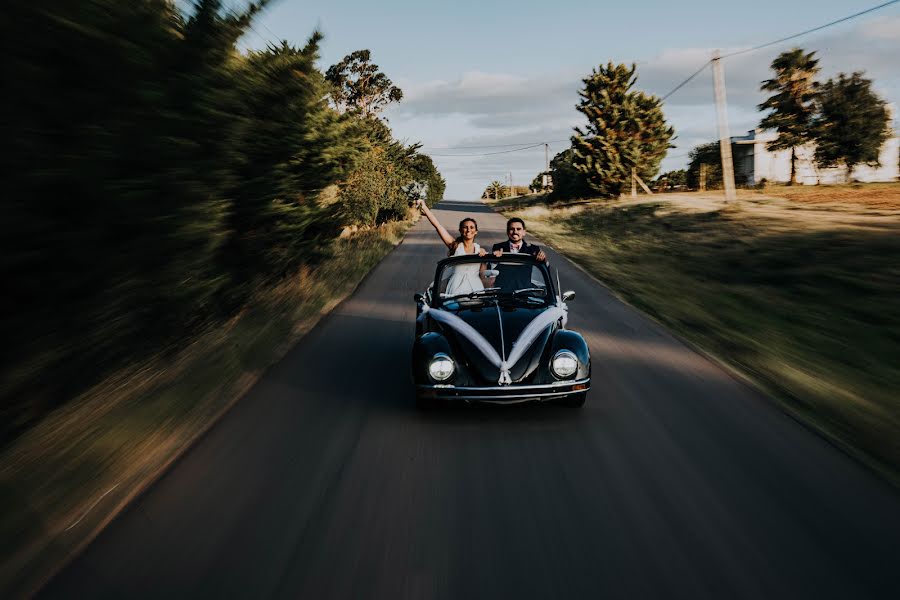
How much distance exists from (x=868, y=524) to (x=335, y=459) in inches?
137

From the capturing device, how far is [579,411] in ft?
21.1

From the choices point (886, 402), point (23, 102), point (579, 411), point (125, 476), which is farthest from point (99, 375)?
point (886, 402)

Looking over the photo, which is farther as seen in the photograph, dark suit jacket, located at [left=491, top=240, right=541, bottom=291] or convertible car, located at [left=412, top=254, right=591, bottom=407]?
dark suit jacket, located at [left=491, top=240, right=541, bottom=291]

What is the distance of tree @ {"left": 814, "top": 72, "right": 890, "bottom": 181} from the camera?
41969 millimetres

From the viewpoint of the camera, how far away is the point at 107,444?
514cm

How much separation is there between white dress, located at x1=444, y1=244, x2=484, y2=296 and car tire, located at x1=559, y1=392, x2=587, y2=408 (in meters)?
1.83

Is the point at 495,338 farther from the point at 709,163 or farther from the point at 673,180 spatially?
the point at 673,180

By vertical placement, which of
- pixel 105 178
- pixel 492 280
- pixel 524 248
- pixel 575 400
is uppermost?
pixel 105 178

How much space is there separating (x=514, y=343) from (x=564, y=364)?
1.59ft

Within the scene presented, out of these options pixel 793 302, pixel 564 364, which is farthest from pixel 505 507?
pixel 793 302

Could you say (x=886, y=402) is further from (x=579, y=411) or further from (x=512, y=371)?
(x=512, y=371)

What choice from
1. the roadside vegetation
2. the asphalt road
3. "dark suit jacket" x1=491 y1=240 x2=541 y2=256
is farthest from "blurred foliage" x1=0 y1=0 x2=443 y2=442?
"dark suit jacket" x1=491 y1=240 x2=541 y2=256

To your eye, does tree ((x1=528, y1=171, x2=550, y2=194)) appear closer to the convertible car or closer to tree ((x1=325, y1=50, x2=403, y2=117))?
tree ((x1=325, y1=50, x2=403, y2=117))

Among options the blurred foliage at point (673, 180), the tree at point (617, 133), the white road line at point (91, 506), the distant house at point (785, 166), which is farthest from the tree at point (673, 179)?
the white road line at point (91, 506)
